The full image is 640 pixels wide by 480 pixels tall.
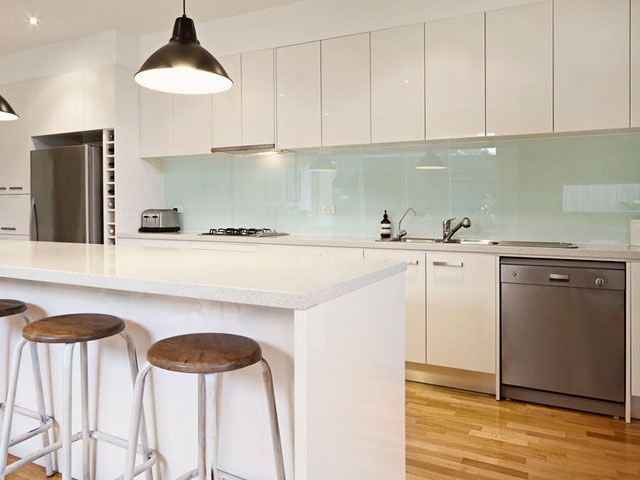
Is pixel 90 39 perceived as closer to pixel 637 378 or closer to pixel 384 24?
pixel 384 24

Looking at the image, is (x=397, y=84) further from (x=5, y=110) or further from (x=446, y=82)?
(x=5, y=110)

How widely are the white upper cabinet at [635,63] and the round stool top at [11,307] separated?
10.4 ft

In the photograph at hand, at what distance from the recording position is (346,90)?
3566 millimetres

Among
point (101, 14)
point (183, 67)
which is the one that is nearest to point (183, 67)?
point (183, 67)

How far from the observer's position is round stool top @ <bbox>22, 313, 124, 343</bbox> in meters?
1.63

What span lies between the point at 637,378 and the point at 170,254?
8.01 feet

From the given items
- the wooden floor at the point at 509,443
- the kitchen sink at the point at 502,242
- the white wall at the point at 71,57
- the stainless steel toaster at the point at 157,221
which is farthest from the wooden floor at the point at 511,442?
the white wall at the point at 71,57

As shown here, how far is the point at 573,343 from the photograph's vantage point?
2756mm

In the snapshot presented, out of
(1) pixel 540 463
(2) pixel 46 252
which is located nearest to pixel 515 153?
(1) pixel 540 463

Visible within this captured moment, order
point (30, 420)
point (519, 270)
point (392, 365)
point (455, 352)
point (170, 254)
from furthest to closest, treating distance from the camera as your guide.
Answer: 1. point (455, 352)
2. point (519, 270)
3. point (30, 420)
4. point (170, 254)
5. point (392, 365)

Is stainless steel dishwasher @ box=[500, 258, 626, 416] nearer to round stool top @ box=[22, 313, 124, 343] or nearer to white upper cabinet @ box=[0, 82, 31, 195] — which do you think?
round stool top @ box=[22, 313, 124, 343]

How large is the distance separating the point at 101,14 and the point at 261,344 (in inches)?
137

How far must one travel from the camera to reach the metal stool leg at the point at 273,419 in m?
1.45

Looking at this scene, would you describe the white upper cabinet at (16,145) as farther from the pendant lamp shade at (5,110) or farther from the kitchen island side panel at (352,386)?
the kitchen island side panel at (352,386)
